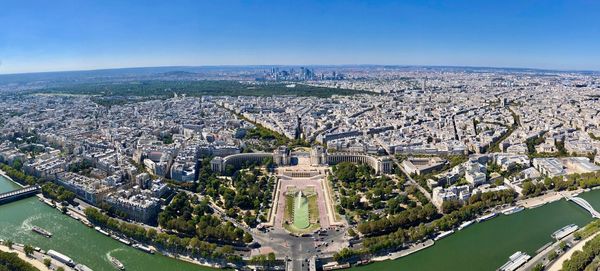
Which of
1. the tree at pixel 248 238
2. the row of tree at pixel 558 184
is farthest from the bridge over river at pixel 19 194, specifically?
the row of tree at pixel 558 184

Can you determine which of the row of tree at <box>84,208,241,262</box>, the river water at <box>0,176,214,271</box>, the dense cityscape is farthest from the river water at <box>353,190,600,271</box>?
the river water at <box>0,176,214,271</box>

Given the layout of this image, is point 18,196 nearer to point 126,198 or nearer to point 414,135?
point 126,198

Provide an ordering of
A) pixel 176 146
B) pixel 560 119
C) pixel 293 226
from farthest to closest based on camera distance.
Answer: pixel 560 119
pixel 176 146
pixel 293 226

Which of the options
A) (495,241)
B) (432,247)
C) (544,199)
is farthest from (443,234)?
(544,199)

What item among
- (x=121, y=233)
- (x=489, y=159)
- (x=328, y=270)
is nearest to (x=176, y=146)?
(x=121, y=233)

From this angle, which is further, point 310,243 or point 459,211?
point 459,211

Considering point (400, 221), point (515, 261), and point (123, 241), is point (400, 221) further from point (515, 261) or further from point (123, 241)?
point (123, 241)
